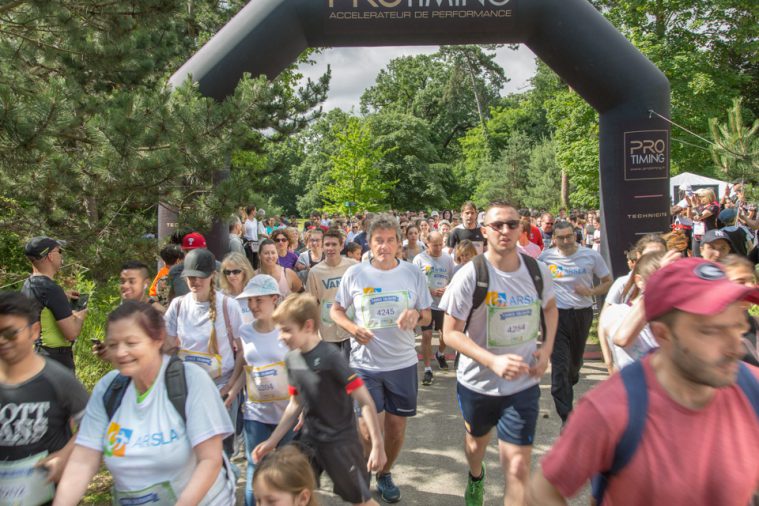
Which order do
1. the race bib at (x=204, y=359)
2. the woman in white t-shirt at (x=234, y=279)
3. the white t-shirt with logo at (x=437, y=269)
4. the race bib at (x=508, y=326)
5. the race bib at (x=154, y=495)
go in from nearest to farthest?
the race bib at (x=154, y=495), the race bib at (x=508, y=326), the race bib at (x=204, y=359), the woman in white t-shirt at (x=234, y=279), the white t-shirt with logo at (x=437, y=269)

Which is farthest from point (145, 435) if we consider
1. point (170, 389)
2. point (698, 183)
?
point (698, 183)

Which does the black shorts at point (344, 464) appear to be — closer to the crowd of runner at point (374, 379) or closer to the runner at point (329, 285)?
the crowd of runner at point (374, 379)

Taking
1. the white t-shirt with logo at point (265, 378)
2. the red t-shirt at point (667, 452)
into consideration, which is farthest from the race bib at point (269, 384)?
the red t-shirt at point (667, 452)

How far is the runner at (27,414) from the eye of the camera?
2.70 metres

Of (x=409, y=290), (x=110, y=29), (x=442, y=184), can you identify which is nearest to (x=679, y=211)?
(x=409, y=290)

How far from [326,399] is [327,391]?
0.05 metres

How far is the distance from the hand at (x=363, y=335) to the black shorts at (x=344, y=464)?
0.89m

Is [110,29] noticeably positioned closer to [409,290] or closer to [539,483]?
[409,290]

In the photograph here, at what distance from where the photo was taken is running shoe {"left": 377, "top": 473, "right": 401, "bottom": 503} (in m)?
4.31

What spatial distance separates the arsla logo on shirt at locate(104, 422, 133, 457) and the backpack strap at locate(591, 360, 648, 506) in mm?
1841

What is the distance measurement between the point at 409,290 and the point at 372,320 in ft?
1.19

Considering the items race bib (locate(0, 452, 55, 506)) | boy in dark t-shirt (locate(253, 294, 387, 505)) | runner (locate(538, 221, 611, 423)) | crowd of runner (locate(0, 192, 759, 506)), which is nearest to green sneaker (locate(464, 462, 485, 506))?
crowd of runner (locate(0, 192, 759, 506))

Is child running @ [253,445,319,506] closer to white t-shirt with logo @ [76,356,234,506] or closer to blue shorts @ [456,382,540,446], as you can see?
white t-shirt with logo @ [76,356,234,506]

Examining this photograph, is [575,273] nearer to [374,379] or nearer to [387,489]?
[374,379]
